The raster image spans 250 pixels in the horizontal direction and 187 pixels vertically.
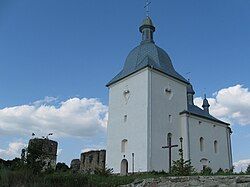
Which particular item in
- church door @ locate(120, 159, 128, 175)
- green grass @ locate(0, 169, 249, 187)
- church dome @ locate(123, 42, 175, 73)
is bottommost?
green grass @ locate(0, 169, 249, 187)

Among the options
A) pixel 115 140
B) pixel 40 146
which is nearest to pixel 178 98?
pixel 115 140

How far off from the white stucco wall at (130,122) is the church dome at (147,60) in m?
0.72

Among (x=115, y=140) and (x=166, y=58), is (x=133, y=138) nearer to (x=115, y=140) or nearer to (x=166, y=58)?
(x=115, y=140)

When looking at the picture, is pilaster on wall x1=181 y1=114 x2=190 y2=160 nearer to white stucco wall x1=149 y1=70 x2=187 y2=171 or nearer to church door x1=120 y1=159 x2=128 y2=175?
white stucco wall x1=149 y1=70 x2=187 y2=171

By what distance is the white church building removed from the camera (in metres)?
25.4

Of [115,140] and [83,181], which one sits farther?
[115,140]

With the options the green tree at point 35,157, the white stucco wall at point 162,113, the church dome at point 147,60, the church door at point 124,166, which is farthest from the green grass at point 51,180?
the church dome at point 147,60

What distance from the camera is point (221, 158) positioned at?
30.5m

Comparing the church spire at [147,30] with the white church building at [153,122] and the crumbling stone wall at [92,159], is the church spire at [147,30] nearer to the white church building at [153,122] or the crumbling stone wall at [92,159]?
the white church building at [153,122]

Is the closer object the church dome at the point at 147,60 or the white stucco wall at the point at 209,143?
the white stucco wall at the point at 209,143

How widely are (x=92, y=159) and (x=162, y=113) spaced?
8546mm

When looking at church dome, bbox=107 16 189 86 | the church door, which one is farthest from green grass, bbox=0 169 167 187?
church dome, bbox=107 16 189 86

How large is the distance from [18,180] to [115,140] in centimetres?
1555

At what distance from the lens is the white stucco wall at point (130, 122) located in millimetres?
25266
